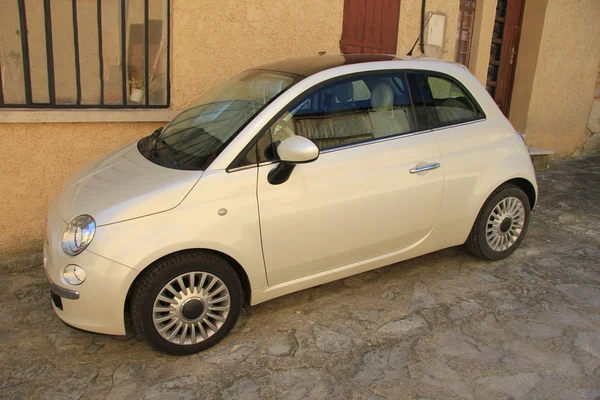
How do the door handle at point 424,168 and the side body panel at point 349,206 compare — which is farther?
the door handle at point 424,168

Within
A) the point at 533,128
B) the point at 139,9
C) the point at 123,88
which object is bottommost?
the point at 533,128

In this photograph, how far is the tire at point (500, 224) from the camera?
4145 mm

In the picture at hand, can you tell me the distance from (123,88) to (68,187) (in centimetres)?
178

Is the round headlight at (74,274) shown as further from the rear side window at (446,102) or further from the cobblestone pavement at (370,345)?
the rear side window at (446,102)

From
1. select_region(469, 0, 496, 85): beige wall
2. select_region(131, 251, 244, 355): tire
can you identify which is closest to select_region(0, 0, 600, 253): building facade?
select_region(469, 0, 496, 85): beige wall

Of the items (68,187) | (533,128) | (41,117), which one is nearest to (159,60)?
(41,117)

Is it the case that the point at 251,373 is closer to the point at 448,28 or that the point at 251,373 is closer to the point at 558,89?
the point at 448,28

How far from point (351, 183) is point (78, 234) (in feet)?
5.54

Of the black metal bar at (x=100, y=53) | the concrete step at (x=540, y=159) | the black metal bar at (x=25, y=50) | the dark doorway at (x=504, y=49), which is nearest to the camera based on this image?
the black metal bar at (x=25, y=50)

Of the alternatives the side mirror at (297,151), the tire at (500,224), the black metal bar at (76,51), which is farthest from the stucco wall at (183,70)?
the tire at (500,224)

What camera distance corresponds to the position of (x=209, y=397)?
2787mm

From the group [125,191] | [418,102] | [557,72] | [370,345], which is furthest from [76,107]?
[557,72]

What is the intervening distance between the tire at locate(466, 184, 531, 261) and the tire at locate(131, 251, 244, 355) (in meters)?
2.10

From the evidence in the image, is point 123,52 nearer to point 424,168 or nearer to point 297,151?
point 297,151
